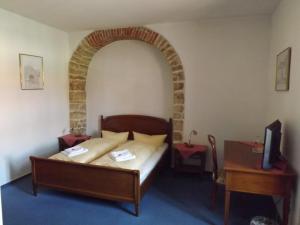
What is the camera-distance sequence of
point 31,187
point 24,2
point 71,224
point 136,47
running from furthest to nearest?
1. point 136,47
2. point 31,187
3. point 24,2
4. point 71,224

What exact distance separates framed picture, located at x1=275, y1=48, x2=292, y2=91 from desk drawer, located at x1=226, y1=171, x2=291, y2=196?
0.93 meters

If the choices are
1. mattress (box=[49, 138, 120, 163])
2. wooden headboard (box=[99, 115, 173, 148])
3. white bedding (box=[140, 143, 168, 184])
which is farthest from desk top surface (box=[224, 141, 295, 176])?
mattress (box=[49, 138, 120, 163])

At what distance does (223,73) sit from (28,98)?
10.1ft

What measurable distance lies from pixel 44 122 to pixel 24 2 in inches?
76.2

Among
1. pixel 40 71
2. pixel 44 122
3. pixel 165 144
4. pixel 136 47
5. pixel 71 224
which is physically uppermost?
pixel 136 47

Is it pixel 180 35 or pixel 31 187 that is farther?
pixel 180 35

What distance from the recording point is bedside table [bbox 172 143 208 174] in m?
3.74

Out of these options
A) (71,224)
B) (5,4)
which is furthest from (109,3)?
(71,224)

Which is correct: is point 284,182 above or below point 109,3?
below

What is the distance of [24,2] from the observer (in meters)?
3.03

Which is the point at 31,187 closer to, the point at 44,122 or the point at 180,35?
the point at 44,122

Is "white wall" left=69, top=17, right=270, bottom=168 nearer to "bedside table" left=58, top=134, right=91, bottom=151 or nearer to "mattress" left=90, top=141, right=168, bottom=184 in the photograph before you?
"mattress" left=90, top=141, right=168, bottom=184

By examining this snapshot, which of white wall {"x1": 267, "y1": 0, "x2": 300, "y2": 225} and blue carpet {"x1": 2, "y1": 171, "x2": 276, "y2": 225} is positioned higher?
white wall {"x1": 267, "y1": 0, "x2": 300, "y2": 225}

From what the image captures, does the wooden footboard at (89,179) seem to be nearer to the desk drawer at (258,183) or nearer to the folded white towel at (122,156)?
the folded white towel at (122,156)
